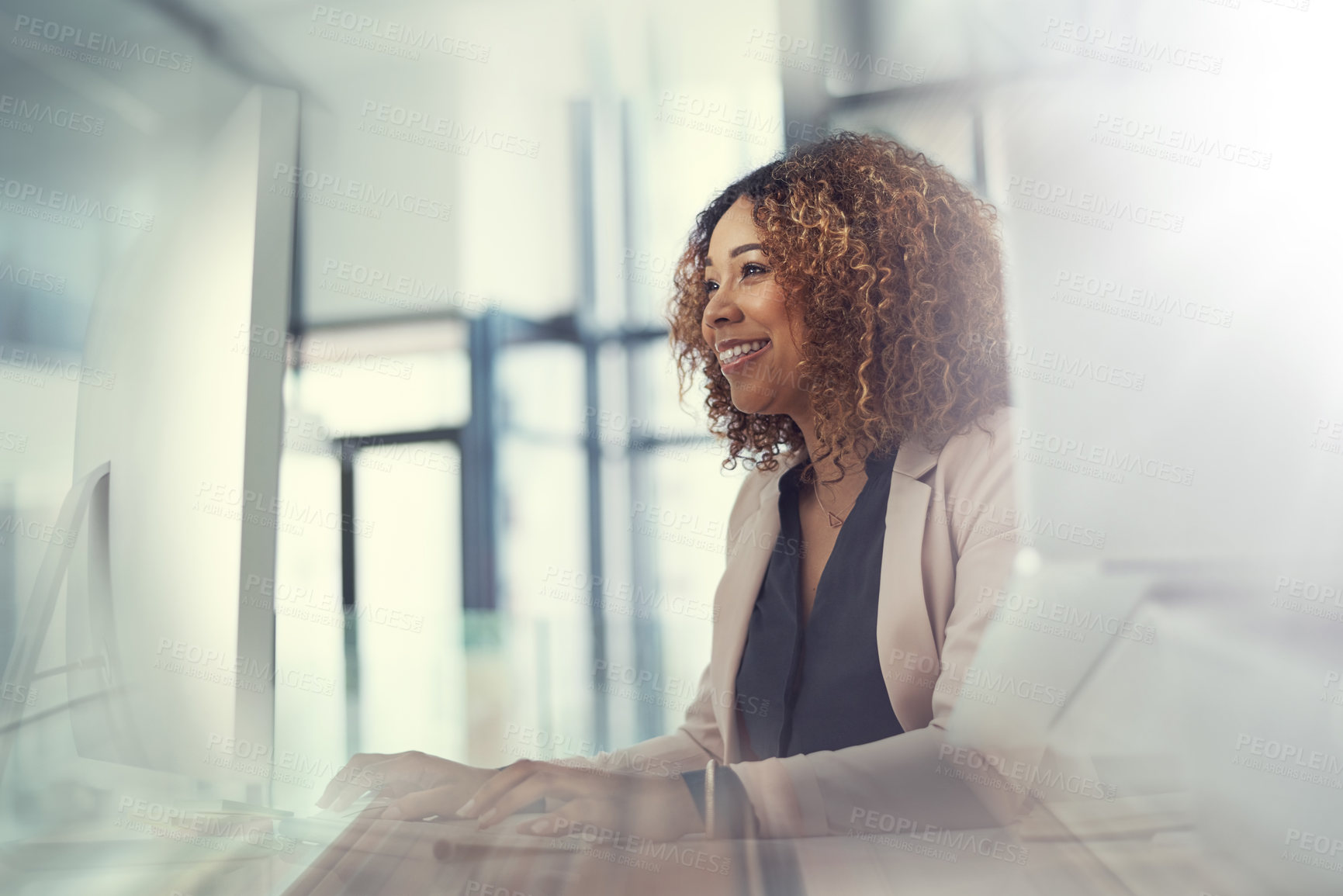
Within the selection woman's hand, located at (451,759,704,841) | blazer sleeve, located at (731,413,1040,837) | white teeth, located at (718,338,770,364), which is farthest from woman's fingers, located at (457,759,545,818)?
white teeth, located at (718,338,770,364)

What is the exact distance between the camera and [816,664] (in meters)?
0.67

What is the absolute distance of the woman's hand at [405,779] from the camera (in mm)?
642

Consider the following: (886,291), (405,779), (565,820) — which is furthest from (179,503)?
(886,291)

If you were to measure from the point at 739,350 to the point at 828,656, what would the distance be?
0.97 feet

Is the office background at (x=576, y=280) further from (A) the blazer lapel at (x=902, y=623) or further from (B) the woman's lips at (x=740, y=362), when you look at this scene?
(B) the woman's lips at (x=740, y=362)

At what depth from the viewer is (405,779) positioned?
652 mm

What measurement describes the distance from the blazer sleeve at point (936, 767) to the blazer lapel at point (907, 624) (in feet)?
0.05

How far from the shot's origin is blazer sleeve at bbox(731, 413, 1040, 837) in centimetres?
59

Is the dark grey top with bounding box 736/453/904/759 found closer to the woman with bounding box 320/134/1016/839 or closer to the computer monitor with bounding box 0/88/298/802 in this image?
the woman with bounding box 320/134/1016/839

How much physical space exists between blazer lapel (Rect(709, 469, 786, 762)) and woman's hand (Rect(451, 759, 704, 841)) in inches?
3.4

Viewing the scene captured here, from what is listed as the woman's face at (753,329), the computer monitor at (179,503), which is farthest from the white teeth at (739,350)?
the computer monitor at (179,503)

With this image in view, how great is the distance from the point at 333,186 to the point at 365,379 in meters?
0.24

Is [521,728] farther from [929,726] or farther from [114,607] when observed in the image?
[929,726]

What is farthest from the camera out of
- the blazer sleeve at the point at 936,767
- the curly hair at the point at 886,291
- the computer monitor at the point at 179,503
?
the computer monitor at the point at 179,503
